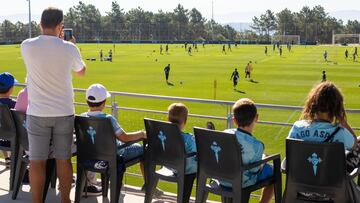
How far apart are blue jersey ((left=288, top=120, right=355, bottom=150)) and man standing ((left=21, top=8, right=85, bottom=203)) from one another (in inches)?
77.0

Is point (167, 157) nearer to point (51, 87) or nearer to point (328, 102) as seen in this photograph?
point (51, 87)

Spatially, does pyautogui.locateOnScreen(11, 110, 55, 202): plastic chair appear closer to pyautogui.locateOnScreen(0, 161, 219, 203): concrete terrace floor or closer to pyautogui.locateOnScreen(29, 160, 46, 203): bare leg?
pyautogui.locateOnScreen(0, 161, 219, 203): concrete terrace floor

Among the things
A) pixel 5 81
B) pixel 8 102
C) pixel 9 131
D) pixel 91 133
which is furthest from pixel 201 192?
pixel 5 81

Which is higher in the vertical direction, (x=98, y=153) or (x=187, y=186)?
(x=98, y=153)

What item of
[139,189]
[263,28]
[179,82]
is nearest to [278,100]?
[179,82]

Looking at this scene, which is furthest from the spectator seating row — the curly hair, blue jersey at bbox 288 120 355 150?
the curly hair

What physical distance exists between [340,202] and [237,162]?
0.81 meters

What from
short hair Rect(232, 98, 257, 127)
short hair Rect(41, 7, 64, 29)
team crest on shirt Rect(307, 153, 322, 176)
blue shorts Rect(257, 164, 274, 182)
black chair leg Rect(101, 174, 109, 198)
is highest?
short hair Rect(41, 7, 64, 29)

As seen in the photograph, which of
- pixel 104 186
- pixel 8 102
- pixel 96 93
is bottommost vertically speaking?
pixel 104 186

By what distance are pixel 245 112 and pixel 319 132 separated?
60 cm

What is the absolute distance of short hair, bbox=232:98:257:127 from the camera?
4.44m

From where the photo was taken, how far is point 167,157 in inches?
192

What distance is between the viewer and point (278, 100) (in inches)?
918

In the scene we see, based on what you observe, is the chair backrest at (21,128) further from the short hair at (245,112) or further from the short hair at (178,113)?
the short hair at (245,112)
